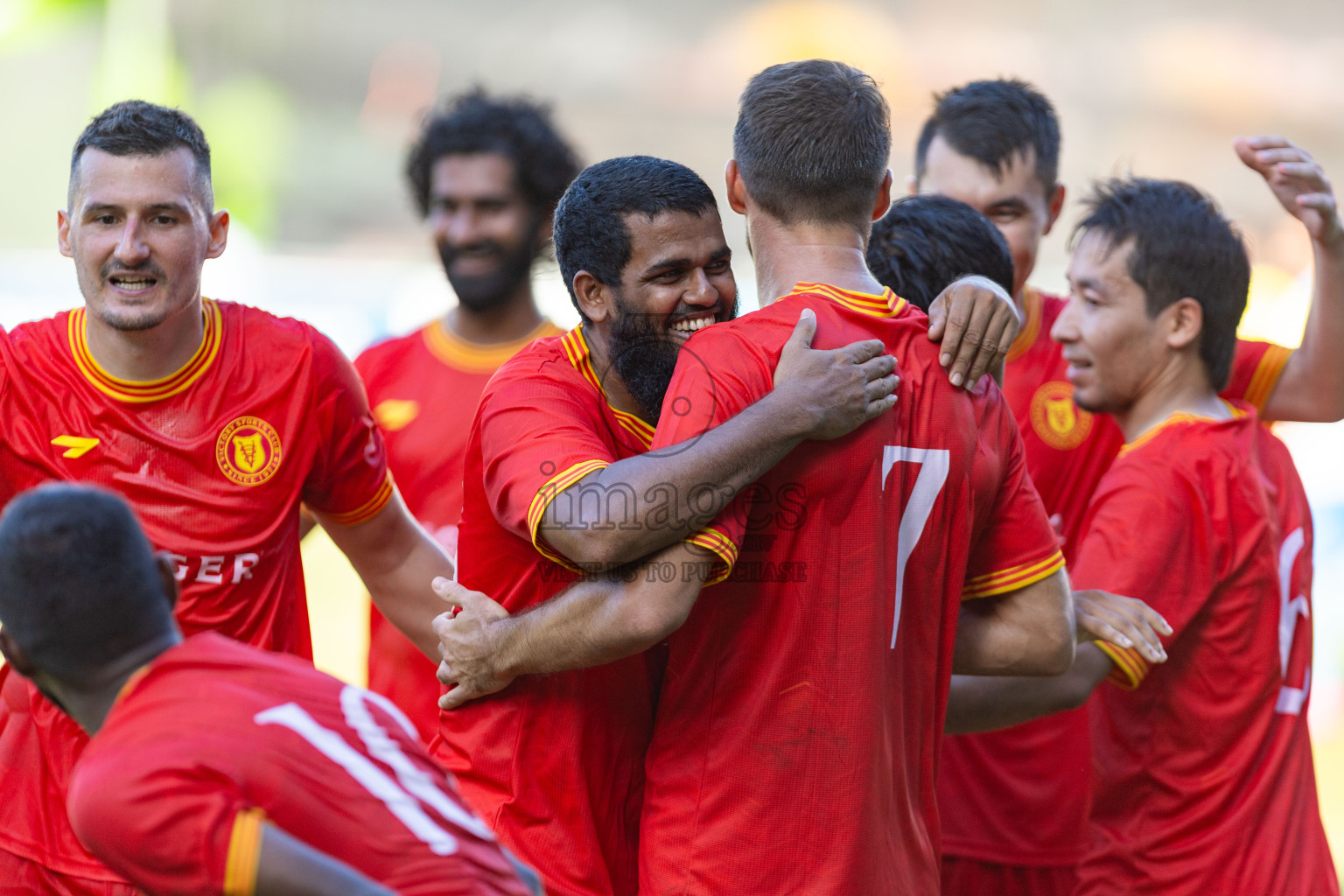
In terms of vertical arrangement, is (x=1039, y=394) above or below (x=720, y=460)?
above

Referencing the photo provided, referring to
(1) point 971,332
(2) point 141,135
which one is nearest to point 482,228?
Result: (2) point 141,135

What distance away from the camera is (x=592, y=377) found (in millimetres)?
2852

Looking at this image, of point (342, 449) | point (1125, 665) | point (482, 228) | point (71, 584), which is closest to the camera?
point (71, 584)

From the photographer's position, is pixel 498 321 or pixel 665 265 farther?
pixel 498 321

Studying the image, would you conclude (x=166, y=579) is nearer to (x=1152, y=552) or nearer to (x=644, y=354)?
(x=644, y=354)

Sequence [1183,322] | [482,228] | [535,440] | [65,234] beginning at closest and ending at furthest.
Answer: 1. [535,440]
2. [65,234]
3. [1183,322]
4. [482,228]

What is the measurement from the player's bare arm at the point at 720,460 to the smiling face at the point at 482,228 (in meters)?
2.96

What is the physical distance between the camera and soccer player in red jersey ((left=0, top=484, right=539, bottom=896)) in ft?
6.25

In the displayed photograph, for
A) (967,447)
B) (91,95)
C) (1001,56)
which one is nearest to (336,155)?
(91,95)

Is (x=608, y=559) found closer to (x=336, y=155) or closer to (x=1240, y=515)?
(x=1240, y=515)

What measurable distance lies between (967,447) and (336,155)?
19.2 metres

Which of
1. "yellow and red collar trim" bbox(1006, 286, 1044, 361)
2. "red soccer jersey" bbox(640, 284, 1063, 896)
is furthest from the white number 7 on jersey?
"yellow and red collar trim" bbox(1006, 286, 1044, 361)

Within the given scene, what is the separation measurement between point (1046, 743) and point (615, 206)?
6.83 feet

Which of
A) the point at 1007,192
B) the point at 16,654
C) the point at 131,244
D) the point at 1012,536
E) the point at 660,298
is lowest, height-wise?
the point at 16,654
